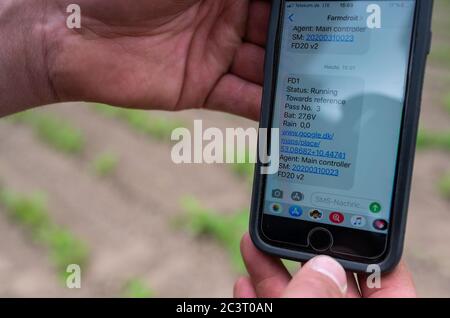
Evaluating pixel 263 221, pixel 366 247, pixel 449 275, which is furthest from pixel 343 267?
pixel 449 275

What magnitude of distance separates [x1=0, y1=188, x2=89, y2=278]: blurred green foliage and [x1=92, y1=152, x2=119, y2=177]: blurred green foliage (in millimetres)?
280

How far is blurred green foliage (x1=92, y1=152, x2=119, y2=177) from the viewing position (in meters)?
2.53

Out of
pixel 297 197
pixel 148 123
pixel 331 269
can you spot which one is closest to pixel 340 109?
pixel 297 197

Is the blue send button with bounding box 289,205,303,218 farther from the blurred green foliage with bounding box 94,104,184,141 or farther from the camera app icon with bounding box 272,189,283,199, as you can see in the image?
the blurred green foliage with bounding box 94,104,184,141

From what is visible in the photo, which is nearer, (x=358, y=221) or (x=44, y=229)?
(x=358, y=221)

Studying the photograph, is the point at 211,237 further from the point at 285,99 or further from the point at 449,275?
the point at 285,99

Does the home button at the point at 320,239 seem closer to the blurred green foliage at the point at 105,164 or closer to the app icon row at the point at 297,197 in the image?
the app icon row at the point at 297,197

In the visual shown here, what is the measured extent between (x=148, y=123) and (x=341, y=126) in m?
1.87

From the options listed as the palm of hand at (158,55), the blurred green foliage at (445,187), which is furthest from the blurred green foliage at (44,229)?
the blurred green foliage at (445,187)

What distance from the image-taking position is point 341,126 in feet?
3.63

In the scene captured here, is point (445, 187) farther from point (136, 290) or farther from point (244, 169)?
point (136, 290)

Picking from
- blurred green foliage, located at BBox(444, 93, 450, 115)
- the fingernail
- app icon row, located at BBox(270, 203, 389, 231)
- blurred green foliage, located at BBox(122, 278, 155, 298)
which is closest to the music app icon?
app icon row, located at BBox(270, 203, 389, 231)

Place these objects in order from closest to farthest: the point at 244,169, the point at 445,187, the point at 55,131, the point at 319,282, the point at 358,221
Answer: the point at 319,282 < the point at 358,221 < the point at 445,187 < the point at 244,169 < the point at 55,131

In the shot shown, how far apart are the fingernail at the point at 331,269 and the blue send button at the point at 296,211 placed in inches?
5.4
